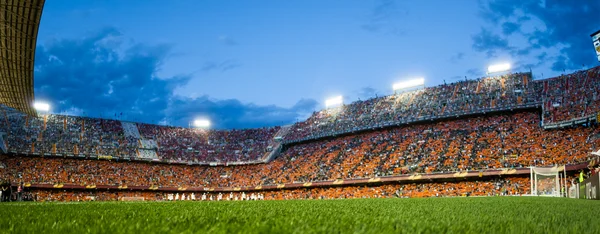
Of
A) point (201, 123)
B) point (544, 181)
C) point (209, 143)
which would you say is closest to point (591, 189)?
point (544, 181)

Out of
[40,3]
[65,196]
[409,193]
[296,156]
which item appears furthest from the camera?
[296,156]

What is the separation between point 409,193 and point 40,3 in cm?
3545

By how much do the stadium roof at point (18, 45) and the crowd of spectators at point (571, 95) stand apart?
147 ft

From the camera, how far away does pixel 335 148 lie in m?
60.6

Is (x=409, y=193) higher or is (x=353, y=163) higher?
(x=353, y=163)

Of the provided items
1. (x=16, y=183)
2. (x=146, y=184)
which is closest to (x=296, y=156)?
(x=146, y=184)

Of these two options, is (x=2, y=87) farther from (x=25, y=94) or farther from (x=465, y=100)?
(x=465, y=100)

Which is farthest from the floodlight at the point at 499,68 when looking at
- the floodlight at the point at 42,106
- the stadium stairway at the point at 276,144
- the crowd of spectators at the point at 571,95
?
the floodlight at the point at 42,106

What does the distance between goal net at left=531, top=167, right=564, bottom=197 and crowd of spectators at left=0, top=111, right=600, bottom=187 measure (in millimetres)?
2620

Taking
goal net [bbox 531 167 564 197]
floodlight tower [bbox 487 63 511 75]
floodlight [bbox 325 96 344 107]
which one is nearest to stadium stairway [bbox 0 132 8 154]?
floodlight [bbox 325 96 344 107]

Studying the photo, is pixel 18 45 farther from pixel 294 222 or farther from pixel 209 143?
pixel 209 143

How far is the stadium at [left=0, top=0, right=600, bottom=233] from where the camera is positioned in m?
35.8

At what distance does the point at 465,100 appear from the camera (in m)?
54.8

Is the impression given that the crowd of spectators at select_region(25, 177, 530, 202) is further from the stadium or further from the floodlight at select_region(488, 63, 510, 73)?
the floodlight at select_region(488, 63, 510, 73)
